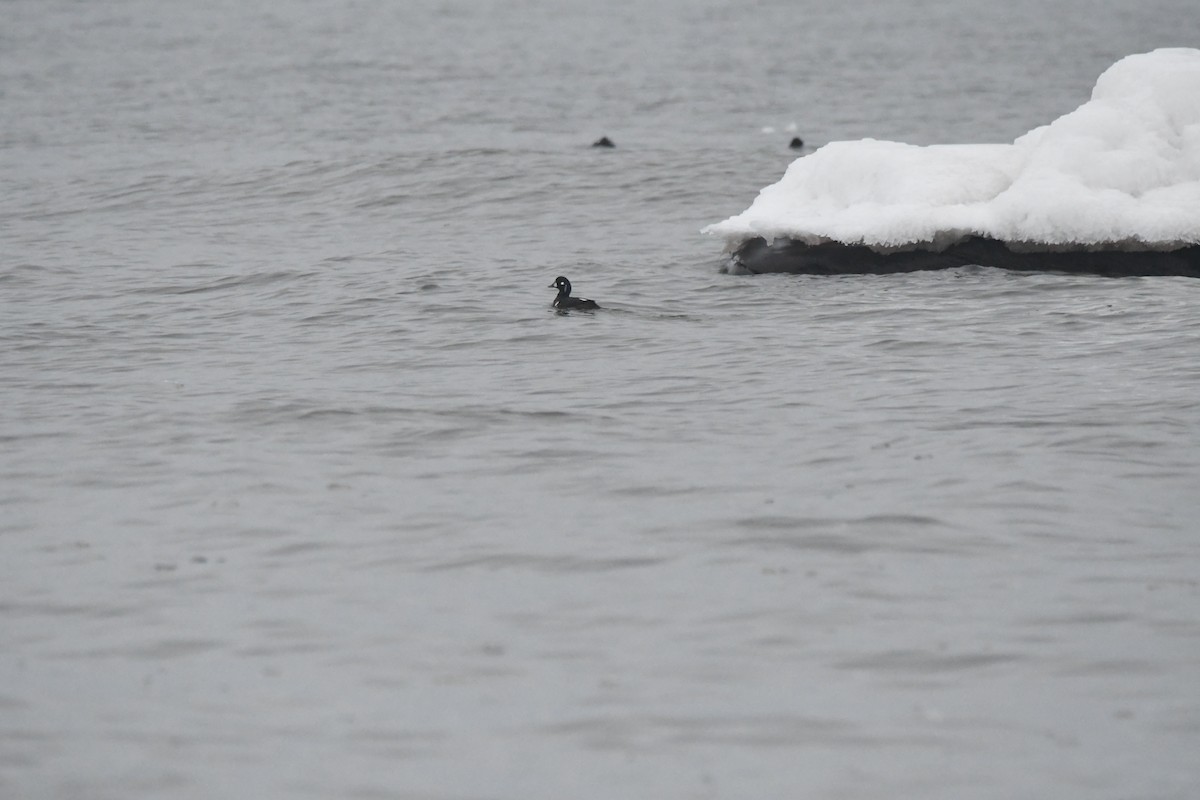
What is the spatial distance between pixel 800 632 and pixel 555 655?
114cm

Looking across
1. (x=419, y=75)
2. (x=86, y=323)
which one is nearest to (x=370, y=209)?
(x=86, y=323)

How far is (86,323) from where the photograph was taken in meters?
14.4

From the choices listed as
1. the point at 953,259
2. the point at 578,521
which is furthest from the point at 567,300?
the point at 578,521

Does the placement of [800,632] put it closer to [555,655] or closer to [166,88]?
[555,655]

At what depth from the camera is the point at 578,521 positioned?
830 centimetres

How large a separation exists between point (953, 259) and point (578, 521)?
8136 mm

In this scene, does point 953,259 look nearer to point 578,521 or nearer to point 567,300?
point 567,300

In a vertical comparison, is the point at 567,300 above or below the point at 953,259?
below

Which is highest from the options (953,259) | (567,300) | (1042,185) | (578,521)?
(1042,185)

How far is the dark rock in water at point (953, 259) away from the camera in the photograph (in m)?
14.4

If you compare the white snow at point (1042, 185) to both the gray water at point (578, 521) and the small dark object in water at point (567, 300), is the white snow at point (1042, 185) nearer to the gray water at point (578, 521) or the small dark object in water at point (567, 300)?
the gray water at point (578, 521)

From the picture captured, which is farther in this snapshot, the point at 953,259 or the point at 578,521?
the point at 953,259

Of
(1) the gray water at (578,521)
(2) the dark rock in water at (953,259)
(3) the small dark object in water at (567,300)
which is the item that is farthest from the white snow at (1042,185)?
(3) the small dark object in water at (567,300)

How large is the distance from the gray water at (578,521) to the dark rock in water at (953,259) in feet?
0.79
